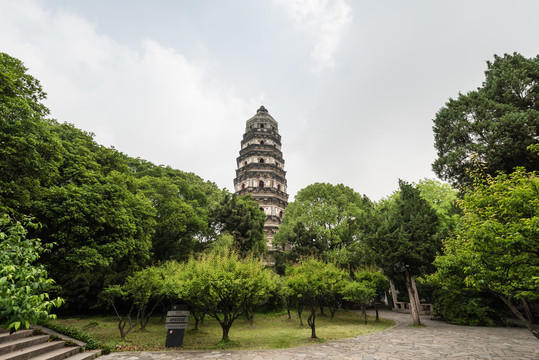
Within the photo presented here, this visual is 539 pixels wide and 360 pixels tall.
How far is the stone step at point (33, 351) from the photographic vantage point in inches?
260

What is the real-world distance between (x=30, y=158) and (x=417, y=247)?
17923mm

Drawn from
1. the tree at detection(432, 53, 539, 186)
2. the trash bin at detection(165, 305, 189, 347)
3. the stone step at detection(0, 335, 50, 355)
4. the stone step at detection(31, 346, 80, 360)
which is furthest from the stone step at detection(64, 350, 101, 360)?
the tree at detection(432, 53, 539, 186)

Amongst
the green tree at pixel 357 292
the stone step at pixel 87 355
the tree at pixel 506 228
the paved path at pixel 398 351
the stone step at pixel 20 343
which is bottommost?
the stone step at pixel 87 355

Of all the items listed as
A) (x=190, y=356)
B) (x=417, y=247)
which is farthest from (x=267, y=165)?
(x=190, y=356)

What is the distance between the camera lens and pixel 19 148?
8555 millimetres

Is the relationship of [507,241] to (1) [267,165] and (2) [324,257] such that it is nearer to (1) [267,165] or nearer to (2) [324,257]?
(2) [324,257]

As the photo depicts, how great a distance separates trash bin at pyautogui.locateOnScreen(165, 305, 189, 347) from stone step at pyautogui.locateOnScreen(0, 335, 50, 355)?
3.68m

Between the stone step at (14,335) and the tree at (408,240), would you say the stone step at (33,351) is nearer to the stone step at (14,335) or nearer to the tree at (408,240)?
the stone step at (14,335)

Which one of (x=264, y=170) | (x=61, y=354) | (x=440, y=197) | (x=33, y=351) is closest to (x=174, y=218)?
(x=61, y=354)

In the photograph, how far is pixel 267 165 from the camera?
35.3 meters

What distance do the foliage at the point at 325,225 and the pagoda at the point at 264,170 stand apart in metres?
4.45

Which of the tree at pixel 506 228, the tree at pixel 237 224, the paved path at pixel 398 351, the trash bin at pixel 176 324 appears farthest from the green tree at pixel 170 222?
the tree at pixel 506 228

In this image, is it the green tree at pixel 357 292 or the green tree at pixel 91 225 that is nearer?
the green tree at pixel 91 225

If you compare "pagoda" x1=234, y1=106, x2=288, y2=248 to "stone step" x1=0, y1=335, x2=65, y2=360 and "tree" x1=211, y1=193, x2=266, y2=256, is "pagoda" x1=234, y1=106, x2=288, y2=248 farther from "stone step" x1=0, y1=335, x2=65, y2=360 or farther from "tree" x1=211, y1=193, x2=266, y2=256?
"stone step" x1=0, y1=335, x2=65, y2=360
